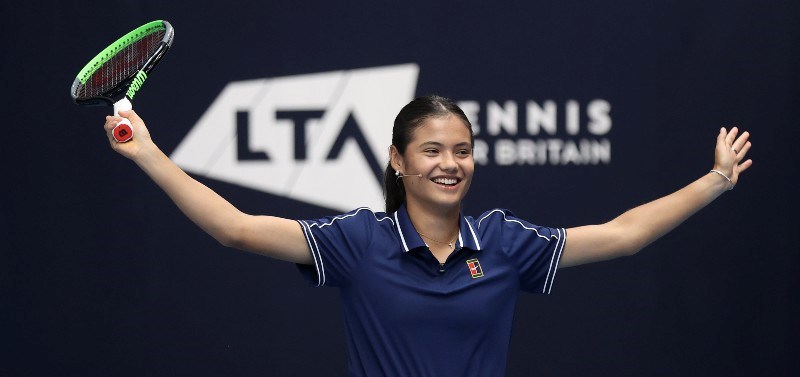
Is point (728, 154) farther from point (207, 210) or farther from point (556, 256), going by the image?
point (207, 210)

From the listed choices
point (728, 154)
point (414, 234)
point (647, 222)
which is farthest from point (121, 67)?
point (728, 154)

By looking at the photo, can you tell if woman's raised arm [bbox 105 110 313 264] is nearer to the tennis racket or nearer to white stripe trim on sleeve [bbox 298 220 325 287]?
white stripe trim on sleeve [bbox 298 220 325 287]

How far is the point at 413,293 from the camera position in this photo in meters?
2.74

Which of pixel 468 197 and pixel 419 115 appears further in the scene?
pixel 468 197

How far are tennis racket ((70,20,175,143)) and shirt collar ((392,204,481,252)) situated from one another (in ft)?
2.30

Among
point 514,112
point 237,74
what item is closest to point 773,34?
point 514,112

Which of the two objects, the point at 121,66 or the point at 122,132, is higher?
the point at 121,66

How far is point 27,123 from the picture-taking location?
4617 millimetres

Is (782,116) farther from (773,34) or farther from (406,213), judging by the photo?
(406,213)

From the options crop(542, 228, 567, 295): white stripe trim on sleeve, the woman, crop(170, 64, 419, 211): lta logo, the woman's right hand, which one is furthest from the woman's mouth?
crop(170, 64, 419, 211): lta logo

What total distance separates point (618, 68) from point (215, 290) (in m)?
1.74

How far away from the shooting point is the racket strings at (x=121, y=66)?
2974mm

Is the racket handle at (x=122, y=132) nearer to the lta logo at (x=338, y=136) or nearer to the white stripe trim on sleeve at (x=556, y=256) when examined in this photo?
the white stripe trim on sleeve at (x=556, y=256)

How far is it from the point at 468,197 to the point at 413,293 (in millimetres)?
1844
